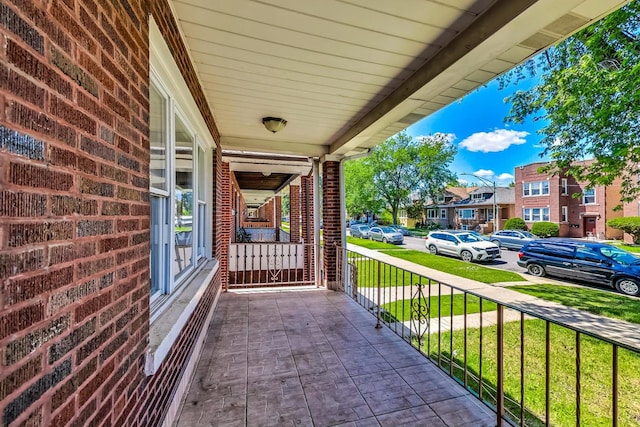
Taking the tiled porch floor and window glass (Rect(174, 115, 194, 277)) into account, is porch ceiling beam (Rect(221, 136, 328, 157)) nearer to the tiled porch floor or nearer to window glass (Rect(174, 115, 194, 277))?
window glass (Rect(174, 115, 194, 277))

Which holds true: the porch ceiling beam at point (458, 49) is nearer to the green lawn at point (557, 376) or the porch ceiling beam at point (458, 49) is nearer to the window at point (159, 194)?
the window at point (159, 194)

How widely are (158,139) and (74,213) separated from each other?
1.33 m

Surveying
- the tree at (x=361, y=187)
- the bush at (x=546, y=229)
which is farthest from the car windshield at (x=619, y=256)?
the tree at (x=361, y=187)

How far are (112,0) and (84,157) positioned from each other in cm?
65

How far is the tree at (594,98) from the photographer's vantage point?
15.9 ft

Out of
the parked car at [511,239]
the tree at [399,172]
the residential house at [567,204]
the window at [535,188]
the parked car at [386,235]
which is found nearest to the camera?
the parked car at [511,239]

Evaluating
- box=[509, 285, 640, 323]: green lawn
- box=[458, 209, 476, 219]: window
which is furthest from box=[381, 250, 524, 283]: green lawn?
box=[458, 209, 476, 219]: window

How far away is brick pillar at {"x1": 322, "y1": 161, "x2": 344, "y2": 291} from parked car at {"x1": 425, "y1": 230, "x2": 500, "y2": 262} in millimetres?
9076

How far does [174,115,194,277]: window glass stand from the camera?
2.60 metres

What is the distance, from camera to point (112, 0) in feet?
3.58

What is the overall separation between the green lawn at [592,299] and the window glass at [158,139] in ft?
25.5

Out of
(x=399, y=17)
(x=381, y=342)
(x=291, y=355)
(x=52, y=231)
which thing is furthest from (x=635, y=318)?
(x=52, y=231)

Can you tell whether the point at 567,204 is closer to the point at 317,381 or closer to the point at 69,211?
the point at 317,381

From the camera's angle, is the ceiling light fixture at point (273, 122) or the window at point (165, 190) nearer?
the window at point (165, 190)
